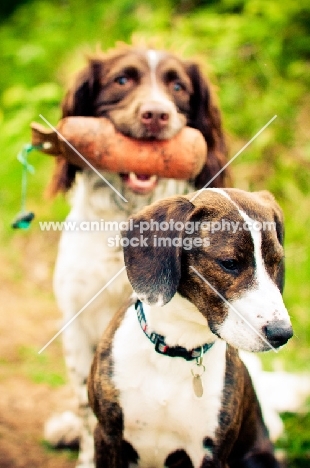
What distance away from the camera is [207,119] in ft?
11.5

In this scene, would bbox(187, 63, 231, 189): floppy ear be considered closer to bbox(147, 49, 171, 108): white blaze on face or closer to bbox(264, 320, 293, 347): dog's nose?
bbox(147, 49, 171, 108): white blaze on face

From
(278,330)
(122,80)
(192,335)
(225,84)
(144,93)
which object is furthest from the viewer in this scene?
(225,84)

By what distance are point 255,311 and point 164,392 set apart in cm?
55

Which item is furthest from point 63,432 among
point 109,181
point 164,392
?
point 109,181

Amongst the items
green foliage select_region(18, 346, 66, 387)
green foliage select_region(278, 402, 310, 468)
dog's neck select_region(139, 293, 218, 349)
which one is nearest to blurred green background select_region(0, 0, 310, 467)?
green foliage select_region(18, 346, 66, 387)

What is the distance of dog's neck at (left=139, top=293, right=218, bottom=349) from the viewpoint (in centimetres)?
232

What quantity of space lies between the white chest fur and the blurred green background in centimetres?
228

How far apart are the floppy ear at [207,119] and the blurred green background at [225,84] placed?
1.48m

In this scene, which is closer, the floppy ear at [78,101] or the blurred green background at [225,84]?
the floppy ear at [78,101]

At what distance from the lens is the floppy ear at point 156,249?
2176mm

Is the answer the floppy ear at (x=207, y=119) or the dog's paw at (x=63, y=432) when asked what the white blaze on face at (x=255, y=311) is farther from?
the dog's paw at (x=63, y=432)

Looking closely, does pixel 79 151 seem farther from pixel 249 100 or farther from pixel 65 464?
pixel 249 100

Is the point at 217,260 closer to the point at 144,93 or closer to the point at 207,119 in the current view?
the point at 144,93

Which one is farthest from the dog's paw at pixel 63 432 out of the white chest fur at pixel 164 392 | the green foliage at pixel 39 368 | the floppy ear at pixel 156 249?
the floppy ear at pixel 156 249
